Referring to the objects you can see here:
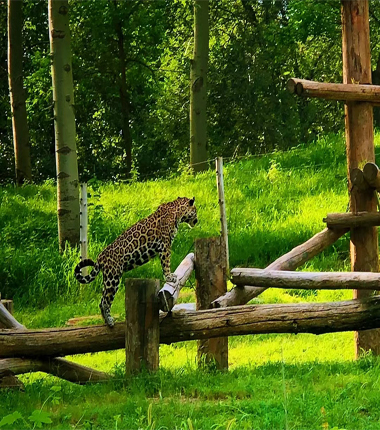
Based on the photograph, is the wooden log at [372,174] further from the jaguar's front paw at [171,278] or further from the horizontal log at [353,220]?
the jaguar's front paw at [171,278]

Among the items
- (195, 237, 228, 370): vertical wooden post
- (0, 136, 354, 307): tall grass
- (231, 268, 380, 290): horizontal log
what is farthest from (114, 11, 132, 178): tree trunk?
(231, 268, 380, 290): horizontal log

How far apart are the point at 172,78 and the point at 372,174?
24.6 metres

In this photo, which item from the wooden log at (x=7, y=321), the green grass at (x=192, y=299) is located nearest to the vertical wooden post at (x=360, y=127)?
the green grass at (x=192, y=299)

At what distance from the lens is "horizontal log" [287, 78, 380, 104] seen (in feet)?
25.8

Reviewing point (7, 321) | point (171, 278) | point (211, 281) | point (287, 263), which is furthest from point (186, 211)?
point (7, 321)

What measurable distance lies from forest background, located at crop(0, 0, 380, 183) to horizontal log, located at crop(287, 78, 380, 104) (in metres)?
15.0

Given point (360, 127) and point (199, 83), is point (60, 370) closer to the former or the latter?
point (360, 127)

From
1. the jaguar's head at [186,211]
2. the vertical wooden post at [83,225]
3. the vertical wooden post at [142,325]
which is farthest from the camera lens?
the vertical wooden post at [83,225]

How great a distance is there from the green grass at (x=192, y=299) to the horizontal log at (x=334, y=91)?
2.68 metres

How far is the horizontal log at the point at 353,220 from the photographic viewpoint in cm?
822

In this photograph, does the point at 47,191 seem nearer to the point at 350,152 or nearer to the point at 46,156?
the point at 46,156

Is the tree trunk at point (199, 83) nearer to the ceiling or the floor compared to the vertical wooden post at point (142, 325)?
nearer to the ceiling

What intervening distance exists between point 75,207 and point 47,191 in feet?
16.4

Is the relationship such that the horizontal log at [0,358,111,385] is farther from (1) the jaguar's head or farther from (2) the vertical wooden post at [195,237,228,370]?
(1) the jaguar's head
